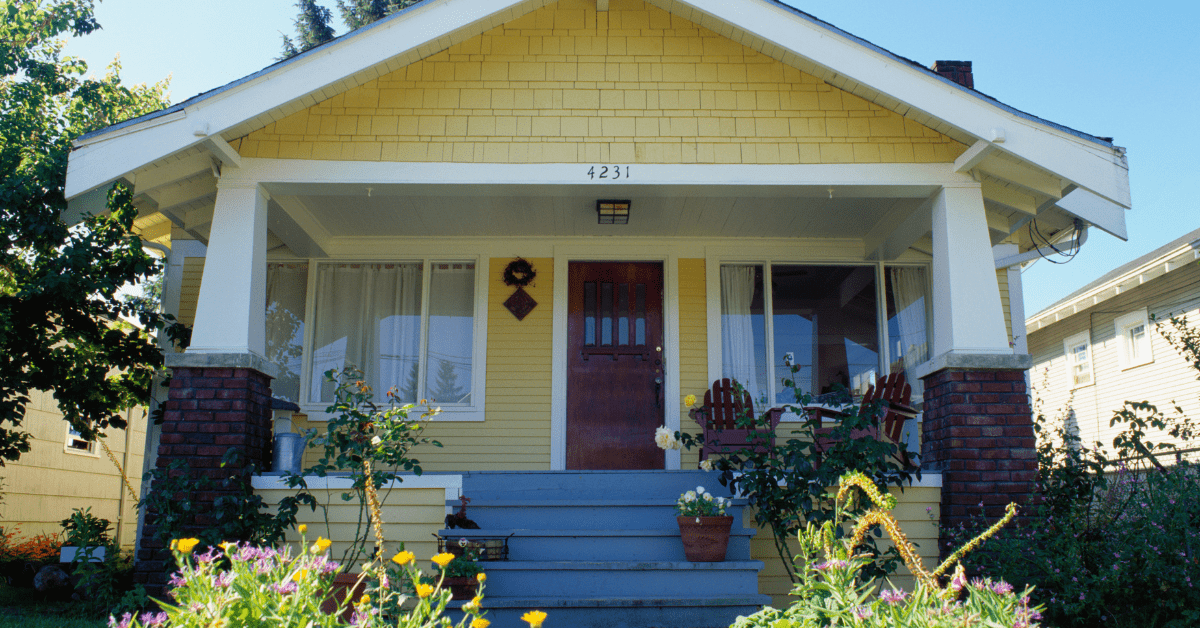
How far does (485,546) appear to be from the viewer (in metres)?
4.46

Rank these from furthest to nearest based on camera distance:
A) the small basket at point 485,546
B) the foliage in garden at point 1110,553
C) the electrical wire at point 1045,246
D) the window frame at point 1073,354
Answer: the window frame at point 1073,354 < the electrical wire at point 1045,246 < the small basket at point 485,546 < the foliage in garden at point 1110,553

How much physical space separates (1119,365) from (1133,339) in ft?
1.35

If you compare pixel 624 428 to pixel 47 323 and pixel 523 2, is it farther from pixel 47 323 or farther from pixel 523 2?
pixel 47 323

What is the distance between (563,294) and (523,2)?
7.56ft

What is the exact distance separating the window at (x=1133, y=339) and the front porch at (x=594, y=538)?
28.4ft

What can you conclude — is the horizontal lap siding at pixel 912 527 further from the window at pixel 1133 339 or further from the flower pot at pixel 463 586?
the window at pixel 1133 339

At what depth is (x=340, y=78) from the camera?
16.5 feet

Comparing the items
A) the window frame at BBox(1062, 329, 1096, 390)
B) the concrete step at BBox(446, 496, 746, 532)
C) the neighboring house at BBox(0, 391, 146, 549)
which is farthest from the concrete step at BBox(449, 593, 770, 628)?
the window frame at BBox(1062, 329, 1096, 390)

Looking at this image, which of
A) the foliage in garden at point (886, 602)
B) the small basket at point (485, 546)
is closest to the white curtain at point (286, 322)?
the small basket at point (485, 546)

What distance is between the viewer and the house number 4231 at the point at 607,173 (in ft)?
17.2

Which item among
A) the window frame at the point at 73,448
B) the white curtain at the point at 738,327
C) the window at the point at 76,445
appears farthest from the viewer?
the window at the point at 76,445

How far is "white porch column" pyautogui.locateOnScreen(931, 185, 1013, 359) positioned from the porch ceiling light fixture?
2074mm

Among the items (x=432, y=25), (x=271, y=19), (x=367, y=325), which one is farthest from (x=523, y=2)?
(x=271, y=19)

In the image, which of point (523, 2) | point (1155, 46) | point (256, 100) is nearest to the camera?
point (256, 100)
